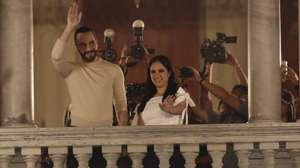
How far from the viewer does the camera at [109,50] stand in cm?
1373

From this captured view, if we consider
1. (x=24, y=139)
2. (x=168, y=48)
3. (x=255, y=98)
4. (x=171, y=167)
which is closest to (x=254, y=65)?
(x=255, y=98)

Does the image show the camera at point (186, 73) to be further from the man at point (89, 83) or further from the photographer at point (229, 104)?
the man at point (89, 83)

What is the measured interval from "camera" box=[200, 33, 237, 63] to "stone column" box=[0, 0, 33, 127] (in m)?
2.88

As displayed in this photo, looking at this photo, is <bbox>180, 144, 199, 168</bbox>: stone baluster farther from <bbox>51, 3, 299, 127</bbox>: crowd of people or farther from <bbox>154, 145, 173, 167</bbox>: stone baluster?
<bbox>51, 3, 299, 127</bbox>: crowd of people

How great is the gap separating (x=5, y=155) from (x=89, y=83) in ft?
3.52

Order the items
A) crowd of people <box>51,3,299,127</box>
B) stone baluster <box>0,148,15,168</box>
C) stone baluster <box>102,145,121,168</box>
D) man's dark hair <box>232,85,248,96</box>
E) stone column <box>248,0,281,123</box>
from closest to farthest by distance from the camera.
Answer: stone baluster <box>102,145,121,168</box> → stone baluster <box>0,148,15,168</box> → crowd of people <box>51,3,299,127</box> → stone column <box>248,0,281,123</box> → man's dark hair <box>232,85,248,96</box>

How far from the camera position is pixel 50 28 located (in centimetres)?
1538

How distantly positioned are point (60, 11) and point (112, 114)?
4.52 meters

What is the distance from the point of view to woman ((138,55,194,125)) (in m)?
10.8

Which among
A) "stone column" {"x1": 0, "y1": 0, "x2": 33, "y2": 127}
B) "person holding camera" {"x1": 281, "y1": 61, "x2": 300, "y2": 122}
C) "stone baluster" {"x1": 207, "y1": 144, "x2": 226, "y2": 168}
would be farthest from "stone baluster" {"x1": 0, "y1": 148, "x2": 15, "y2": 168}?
"person holding camera" {"x1": 281, "y1": 61, "x2": 300, "y2": 122}

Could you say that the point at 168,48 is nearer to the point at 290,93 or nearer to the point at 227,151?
the point at 290,93

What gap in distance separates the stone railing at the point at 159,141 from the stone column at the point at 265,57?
1.65 feet

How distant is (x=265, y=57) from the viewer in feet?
36.2

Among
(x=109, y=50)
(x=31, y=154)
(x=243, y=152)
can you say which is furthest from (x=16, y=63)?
(x=109, y=50)
